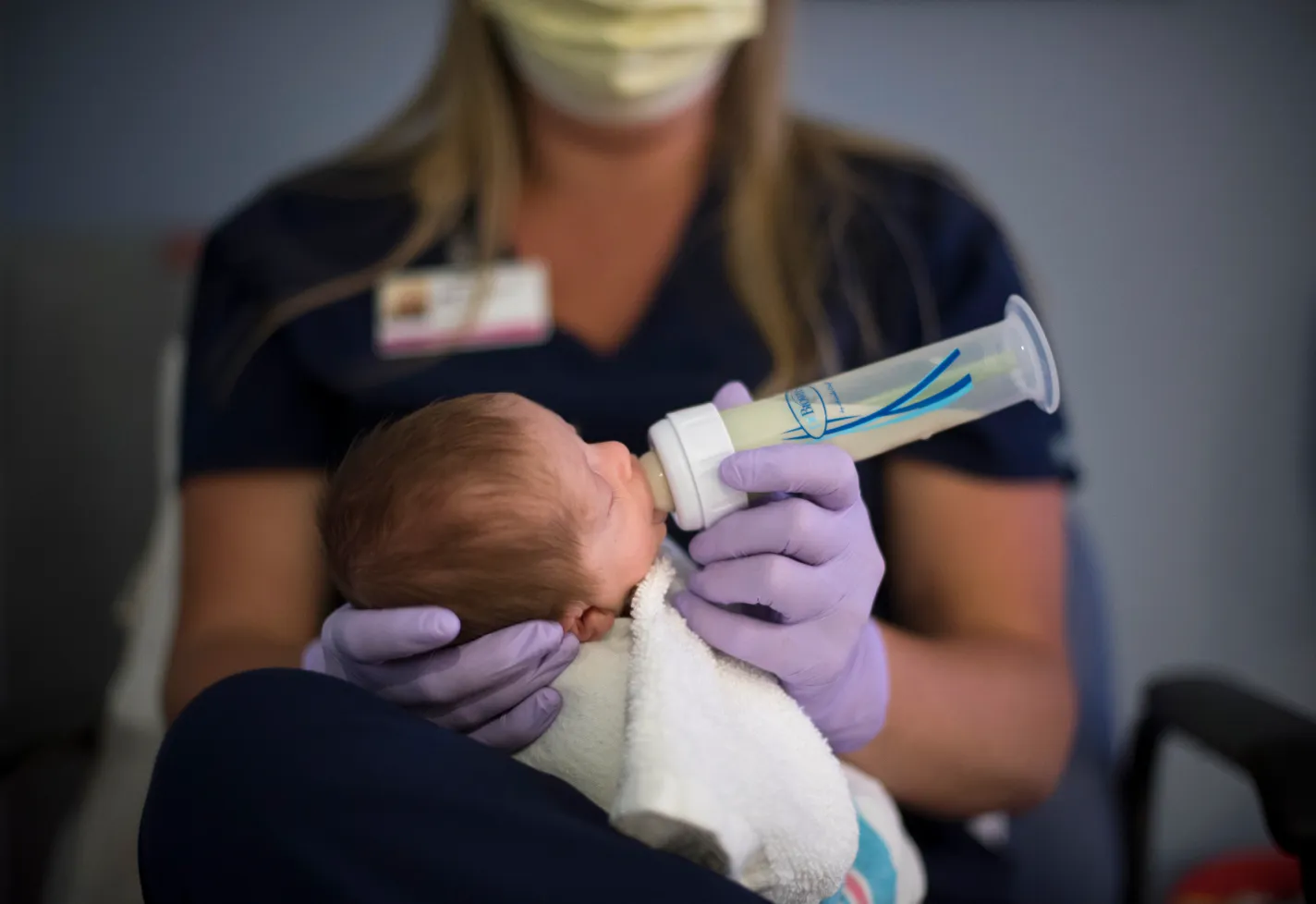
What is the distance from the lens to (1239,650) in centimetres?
126

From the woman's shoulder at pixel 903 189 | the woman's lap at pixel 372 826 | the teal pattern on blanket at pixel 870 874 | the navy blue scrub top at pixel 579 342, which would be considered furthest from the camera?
the woman's shoulder at pixel 903 189

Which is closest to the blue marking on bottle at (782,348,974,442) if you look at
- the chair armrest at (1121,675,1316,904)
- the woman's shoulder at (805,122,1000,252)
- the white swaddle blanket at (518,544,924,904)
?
the white swaddle blanket at (518,544,924,904)

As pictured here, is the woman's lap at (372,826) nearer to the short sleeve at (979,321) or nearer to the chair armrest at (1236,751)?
the short sleeve at (979,321)

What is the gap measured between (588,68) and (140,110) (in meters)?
0.68

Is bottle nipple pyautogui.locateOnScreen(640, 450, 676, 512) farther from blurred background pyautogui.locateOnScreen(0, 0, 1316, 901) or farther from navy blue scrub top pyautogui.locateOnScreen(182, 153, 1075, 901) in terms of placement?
blurred background pyautogui.locateOnScreen(0, 0, 1316, 901)

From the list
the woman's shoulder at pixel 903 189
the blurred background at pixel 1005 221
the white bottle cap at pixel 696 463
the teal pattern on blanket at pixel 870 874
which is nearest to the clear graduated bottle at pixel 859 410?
the white bottle cap at pixel 696 463

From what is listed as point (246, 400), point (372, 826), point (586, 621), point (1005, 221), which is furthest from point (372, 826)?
point (1005, 221)

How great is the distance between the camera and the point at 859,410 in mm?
473

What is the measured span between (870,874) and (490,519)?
0.32m

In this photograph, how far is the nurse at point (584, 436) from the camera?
1.44 feet

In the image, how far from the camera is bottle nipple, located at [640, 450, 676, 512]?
47cm

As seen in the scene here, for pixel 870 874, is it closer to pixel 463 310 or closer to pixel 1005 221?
pixel 463 310

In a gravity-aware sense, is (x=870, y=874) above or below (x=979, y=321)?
below

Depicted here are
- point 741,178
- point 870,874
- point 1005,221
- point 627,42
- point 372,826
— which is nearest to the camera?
point 372,826
